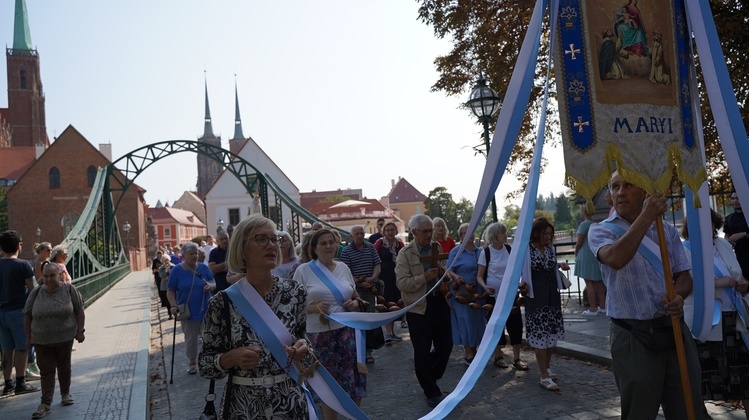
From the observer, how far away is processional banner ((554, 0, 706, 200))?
12.6 feet

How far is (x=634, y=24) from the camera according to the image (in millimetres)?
3980

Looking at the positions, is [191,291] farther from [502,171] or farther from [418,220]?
[502,171]

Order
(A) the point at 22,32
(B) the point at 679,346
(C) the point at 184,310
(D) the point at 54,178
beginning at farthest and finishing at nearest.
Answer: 1. (A) the point at 22,32
2. (D) the point at 54,178
3. (C) the point at 184,310
4. (B) the point at 679,346

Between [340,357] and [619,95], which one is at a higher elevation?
[619,95]

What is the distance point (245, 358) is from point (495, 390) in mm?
4716

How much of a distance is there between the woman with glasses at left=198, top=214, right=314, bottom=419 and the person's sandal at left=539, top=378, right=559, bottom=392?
432cm

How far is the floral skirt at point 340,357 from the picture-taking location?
19.1 ft

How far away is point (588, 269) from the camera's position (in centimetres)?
1164

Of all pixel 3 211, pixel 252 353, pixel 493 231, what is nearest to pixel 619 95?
pixel 252 353

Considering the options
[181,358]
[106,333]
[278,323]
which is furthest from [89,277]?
[278,323]

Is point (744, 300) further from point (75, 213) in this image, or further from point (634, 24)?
point (75, 213)

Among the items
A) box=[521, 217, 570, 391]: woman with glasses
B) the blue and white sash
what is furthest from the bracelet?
box=[521, 217, 570, 391]: woman with glasses

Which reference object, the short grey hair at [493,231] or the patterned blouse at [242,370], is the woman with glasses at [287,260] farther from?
the patterned blouse at [242,370]

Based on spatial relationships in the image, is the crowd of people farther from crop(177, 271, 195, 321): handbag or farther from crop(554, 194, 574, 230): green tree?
crop(554, 194, 574, 230): green tree
